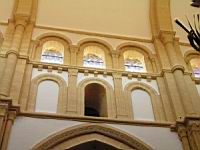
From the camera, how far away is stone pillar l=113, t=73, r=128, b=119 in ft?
37.6

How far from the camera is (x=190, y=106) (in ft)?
38.5

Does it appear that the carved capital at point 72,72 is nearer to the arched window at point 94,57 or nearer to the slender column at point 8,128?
the arched window at point 94,57

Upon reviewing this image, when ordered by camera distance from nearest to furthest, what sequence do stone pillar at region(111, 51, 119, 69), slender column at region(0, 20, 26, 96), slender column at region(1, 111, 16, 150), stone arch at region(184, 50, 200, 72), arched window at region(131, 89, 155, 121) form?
1. slender column at region(1, 111, 16, 150)
2. slender column at region(0, 20, 26, 96)
3. arched window at region(131, 89, 155, 121)
4. stone pillar at region(111, 51, 119, 69)
5. stone arch at region(184, 50, 200, 72)

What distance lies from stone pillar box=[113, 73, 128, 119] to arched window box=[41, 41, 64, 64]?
2.32 metres

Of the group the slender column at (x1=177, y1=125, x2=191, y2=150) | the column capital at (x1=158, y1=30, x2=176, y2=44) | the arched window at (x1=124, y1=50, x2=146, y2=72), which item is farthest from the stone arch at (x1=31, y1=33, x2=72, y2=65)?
the slender column at (x1=177, y1=125, x2=191, y2=150)

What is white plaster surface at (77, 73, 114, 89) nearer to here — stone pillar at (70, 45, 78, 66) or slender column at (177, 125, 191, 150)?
stone pillar at (70, 45, 78, 66)

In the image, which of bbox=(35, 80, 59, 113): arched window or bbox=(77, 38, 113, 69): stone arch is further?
bbox=(77, 38, 113, 69): stone arch

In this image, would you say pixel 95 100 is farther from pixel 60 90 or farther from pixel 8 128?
pixel 8 128

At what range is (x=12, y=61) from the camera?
11.9 m

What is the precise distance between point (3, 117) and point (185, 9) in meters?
10.3

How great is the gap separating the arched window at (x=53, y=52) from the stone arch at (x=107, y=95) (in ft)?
5.22

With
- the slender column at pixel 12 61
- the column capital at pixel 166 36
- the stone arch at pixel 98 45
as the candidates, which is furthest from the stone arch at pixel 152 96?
the slender column at pixel 12 61

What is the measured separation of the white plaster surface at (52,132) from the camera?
32.2 feet

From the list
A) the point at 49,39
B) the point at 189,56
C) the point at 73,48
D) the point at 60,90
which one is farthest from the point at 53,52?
the point at 189,56
